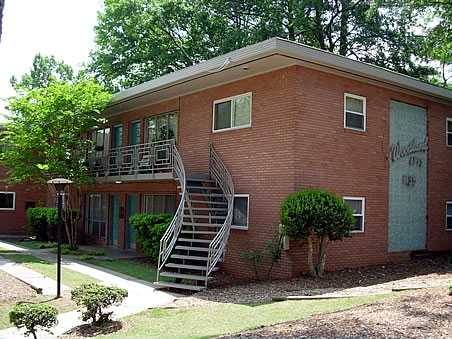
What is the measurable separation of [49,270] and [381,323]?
35.8 ft

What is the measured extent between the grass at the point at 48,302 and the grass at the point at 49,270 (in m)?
1.29

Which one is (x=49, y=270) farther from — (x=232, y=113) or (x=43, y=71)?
(x=43, y=71)

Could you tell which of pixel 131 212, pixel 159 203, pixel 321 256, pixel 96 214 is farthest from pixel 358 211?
pixel 96 214

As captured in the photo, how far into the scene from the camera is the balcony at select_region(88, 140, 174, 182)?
663 inches

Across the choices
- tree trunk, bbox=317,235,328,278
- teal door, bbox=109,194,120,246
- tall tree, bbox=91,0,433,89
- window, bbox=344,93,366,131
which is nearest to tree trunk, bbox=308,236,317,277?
tree trunk, bbox=317,235,328,278

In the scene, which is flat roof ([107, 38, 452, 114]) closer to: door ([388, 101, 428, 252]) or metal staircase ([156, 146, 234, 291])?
door ([388, 101, 428, 252])

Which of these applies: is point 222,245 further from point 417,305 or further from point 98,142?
point 98,142

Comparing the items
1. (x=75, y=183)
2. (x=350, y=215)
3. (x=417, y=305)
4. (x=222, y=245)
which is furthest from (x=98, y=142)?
(x=417, y=305)

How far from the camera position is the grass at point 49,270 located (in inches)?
529

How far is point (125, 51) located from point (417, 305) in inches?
1219

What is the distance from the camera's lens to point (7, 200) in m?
31.2

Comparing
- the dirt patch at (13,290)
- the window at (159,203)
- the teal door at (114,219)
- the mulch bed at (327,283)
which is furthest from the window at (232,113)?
the teal door at (114,219)

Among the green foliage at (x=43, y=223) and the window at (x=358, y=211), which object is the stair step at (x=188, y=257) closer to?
the window at (x=358, y=211)

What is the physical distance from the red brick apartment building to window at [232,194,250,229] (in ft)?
0.13
